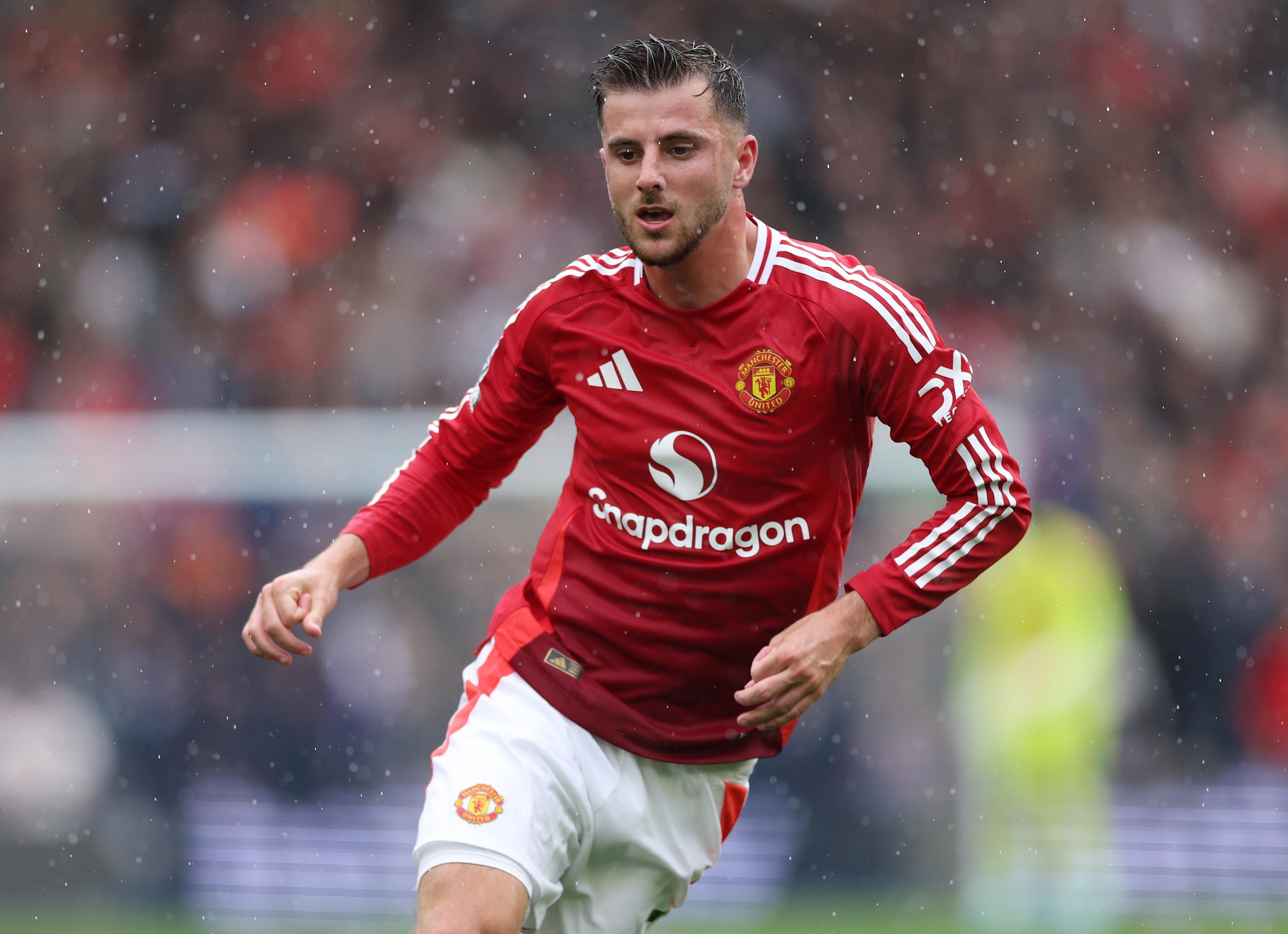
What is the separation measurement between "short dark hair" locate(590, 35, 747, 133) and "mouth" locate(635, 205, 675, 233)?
0.72 feet

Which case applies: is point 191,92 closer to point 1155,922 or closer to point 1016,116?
point 1016,116

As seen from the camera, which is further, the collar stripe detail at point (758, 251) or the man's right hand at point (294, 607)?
the collar stripe detail at point (758, 251)

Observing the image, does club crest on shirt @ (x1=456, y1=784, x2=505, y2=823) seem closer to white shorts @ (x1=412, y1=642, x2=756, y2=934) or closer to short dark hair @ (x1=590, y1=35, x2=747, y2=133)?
white shorts @ (x1=412, y1=642, x2=756, y2=934)

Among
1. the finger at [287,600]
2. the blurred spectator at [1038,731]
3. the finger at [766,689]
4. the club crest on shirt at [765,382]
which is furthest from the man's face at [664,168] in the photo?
the blurred spectator at [1038,731]

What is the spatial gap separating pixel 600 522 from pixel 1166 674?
450cm

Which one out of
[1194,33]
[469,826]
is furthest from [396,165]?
[469,826]

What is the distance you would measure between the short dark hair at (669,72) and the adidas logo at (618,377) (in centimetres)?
48

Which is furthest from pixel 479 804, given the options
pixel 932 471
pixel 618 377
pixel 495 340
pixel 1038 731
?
pixel 495 340

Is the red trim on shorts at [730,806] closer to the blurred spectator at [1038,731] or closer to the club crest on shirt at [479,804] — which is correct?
the club crest on shirt at [479,804]

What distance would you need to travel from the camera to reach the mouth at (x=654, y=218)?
2.81 meters

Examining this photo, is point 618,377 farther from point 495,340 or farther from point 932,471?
point 495,340

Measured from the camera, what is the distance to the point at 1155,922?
584cm

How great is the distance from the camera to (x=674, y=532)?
296 centimetres

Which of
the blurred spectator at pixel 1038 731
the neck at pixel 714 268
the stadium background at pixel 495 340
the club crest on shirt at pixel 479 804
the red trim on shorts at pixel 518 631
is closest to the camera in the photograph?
the club crest on shirt at pixel 479 804
